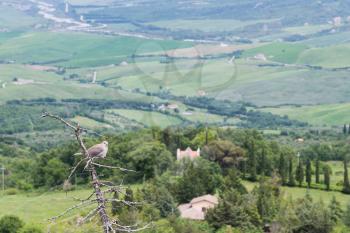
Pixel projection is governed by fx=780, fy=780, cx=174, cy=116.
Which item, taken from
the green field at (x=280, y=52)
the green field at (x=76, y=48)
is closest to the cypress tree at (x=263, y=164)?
the green field at (x=280, y=52)

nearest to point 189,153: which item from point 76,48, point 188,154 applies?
point 188,154

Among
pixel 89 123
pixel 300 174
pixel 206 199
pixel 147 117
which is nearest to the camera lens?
pixel 206 199

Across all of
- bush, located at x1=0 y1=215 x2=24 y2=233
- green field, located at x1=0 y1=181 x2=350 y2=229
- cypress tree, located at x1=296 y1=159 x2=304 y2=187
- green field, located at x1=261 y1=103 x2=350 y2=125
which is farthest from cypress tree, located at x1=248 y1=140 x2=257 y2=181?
green field, located at x1=261 y1=103 x2=350 y2=125

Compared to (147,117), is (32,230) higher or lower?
higher

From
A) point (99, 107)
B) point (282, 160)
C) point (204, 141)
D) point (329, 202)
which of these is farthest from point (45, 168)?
point (99, 107)

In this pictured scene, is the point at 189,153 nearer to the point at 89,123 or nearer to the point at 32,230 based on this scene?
the point at 32,230

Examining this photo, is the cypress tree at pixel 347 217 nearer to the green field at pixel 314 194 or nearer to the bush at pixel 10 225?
the green field at pixel 314 194

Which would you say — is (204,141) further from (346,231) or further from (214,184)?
(346,231)
